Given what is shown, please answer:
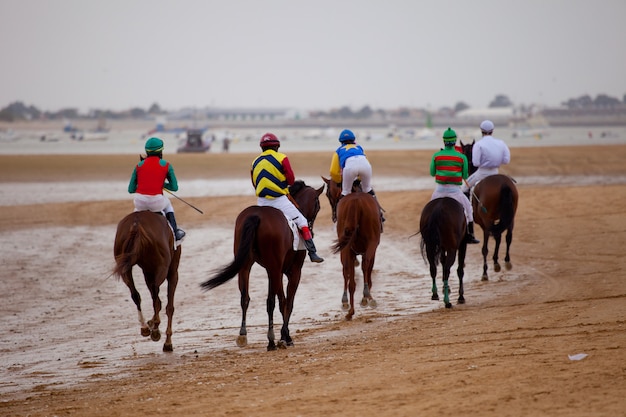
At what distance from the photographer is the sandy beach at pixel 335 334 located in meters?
7.88

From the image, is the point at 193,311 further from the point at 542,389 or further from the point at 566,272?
the point at 542,389

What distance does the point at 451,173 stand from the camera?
14281 mm

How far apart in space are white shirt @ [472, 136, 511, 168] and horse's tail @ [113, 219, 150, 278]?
786 centimetres

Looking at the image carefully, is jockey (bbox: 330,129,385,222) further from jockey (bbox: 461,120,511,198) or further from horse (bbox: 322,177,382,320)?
jockey (bbox: 461,120,511,198)

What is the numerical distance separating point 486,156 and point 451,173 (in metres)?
3.31

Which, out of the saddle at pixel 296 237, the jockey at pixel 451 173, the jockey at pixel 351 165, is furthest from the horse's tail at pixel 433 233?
the saddle at pixel 296 237

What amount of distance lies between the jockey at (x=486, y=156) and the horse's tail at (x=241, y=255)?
709 cm

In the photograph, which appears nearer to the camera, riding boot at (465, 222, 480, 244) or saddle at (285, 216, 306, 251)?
saddle at (285, 216, 306, 251)

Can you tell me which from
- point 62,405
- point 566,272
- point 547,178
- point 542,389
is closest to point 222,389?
point 62,405

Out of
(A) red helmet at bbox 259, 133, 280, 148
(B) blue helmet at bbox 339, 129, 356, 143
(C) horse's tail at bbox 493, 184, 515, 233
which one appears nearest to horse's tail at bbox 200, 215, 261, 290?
(A) red helmet at bbox 259, 133, 280, 148

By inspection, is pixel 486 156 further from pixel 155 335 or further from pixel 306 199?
pixel 155 335

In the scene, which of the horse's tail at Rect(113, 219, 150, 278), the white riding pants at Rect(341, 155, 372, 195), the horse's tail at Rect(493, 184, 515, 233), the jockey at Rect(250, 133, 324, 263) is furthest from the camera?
the horse's tail at Rect(493, 184, 515, 233)

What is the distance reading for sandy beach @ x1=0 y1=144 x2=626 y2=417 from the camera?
7.88 metres

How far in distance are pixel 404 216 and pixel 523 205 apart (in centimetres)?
331
